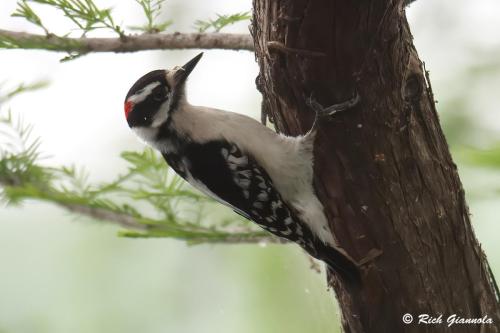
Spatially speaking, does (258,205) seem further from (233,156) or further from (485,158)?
(485,158)

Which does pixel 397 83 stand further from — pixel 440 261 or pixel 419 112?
pixel 440 261

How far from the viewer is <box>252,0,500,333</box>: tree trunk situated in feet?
5.75

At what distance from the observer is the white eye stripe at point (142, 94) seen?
232 cm

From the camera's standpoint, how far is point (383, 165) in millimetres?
1856

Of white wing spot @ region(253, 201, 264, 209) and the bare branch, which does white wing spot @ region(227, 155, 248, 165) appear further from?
the bare branch

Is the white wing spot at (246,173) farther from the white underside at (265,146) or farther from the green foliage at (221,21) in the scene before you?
the green foliage at (221,21)

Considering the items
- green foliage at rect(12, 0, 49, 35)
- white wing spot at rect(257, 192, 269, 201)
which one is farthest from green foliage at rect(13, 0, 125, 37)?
white wing spot at rect(257, 192, 269, 201)

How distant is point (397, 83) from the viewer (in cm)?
180

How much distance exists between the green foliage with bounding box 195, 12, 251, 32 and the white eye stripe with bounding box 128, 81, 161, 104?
12.2 inches

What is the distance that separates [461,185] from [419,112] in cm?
30

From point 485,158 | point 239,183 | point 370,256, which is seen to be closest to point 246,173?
point 239,183

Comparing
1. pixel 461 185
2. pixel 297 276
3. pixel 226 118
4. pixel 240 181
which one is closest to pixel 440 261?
pixel 461 185

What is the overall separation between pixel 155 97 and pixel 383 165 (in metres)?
0.98

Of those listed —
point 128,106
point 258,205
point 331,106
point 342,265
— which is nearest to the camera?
point 331,106
